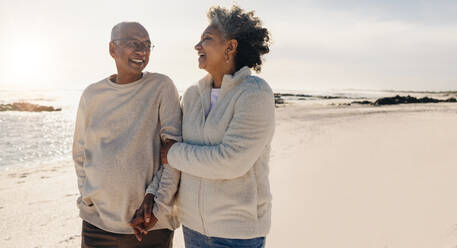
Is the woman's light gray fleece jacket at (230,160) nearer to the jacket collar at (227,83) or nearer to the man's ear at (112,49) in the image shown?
the jacket collar at (227,83)

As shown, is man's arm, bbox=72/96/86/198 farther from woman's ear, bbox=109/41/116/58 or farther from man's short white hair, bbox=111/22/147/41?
man's short white hair, bbox=111/22/147/41

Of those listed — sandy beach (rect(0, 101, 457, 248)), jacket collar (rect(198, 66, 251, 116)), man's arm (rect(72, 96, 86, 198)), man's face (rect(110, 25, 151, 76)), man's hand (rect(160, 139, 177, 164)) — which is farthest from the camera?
sandy beach (rect(0, 101, 457, 248))

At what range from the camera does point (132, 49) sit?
204 cm

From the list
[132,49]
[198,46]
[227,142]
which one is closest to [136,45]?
[132,49]

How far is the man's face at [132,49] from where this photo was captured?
2045 millimetres

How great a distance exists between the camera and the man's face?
2.04 meters

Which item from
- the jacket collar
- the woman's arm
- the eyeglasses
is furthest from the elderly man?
the woman's arm

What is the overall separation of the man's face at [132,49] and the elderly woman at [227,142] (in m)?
0.36

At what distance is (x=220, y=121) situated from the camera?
69.4 inches

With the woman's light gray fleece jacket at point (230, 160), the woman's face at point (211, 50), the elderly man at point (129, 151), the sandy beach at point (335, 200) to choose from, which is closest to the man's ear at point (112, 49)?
the elderly man at point (129, 151)

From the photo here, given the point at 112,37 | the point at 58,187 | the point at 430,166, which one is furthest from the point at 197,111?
the point at 430,166

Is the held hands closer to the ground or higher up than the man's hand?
closer to the ground

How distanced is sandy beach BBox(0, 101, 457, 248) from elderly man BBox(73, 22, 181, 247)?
201 cm

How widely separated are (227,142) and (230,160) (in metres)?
0.08
